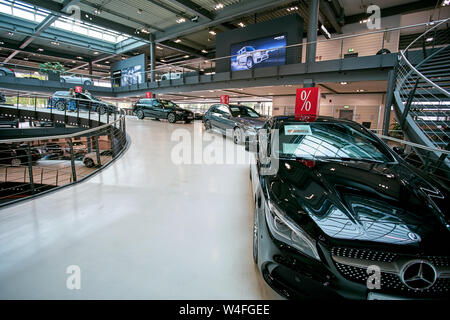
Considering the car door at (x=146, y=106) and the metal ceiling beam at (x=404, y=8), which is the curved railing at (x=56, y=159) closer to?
the car door at (x=146, y=106)

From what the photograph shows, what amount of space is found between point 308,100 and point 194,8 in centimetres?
1106

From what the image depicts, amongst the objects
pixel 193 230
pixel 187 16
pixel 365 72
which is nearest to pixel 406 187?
pixel 193 230

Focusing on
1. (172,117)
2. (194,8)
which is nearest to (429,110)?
(172,117)

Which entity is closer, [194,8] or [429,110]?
[429,110]

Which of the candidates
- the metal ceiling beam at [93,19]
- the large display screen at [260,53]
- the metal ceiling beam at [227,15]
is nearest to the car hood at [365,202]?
the large display screen at [260,53]

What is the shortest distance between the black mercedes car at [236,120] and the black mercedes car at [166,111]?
4.17 metres

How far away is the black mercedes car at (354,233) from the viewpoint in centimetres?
114

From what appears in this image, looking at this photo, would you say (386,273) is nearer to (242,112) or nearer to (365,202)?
(365,202)

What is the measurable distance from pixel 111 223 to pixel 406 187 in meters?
2.92

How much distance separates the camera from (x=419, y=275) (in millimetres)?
1124

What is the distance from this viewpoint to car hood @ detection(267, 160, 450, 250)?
4.02 feet

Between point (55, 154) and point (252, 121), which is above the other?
point (252, 121)
